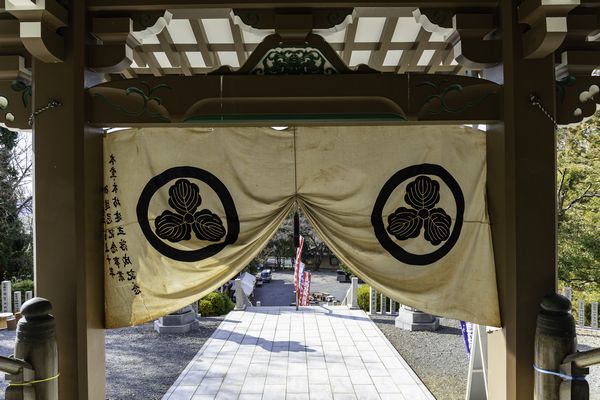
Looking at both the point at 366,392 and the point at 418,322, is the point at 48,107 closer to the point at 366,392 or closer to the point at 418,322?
the point at 366,392

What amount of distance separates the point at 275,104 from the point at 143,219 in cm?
131

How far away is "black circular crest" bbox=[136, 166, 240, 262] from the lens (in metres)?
3.54

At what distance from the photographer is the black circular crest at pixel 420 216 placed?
3.55m

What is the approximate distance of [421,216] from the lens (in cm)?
359

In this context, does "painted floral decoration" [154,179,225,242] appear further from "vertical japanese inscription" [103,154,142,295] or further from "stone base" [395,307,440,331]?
"stone base" [395,307,440,331]

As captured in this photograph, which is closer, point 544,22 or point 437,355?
point 544,22

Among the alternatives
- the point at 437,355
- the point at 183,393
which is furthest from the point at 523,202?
the point at 437,355

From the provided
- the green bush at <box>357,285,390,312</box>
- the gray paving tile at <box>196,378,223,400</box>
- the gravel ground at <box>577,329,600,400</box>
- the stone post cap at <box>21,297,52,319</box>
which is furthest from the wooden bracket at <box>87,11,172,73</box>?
the green bush at <box>357,285,390,312</box>

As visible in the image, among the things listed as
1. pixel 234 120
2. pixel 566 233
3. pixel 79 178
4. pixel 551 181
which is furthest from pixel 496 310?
pixel 566 233

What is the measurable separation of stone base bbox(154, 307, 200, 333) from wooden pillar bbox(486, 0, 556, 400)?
9.51m

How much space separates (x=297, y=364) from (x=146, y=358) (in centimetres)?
328

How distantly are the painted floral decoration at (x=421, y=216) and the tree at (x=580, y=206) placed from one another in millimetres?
11650

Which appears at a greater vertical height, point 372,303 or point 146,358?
point 372,303

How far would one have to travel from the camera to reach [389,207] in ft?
11.8
